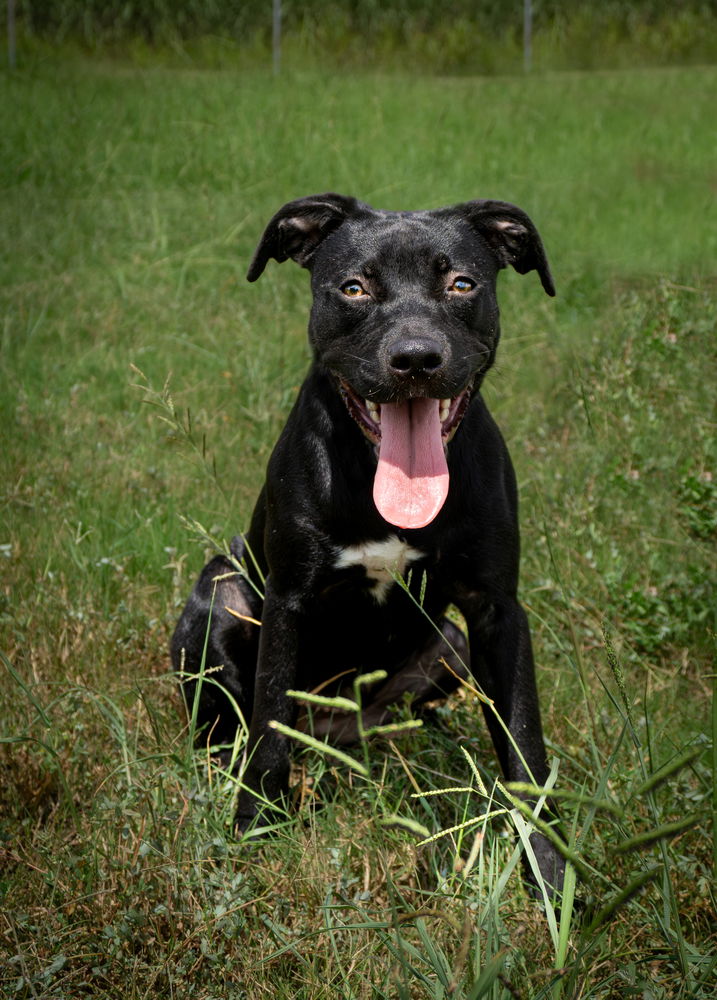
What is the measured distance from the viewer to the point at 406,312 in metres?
2.93

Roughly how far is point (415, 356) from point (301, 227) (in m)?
0.81

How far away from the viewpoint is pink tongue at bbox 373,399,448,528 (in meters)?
2.84

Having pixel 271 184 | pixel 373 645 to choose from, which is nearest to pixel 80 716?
pixel 373 645

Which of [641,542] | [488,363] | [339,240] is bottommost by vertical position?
[641,542]

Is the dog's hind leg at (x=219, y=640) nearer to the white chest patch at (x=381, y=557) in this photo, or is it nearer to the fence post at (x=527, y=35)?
the white chest patch at (x=381, y=557)

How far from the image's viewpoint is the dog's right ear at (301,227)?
3.19 m

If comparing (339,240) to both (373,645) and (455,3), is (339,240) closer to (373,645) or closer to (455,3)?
(373,645)

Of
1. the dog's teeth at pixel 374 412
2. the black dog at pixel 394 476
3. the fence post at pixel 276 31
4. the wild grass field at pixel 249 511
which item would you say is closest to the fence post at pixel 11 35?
the wild grass field at pixel 249 511

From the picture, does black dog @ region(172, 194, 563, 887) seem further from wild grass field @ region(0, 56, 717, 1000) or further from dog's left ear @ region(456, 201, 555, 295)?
wild grass field @ region(0, 56, 717, 1000)

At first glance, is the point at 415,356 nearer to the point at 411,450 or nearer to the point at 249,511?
the point at 411,450

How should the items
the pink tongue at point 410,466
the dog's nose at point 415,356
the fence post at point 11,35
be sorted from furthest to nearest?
the fence post at point 11,35
the pink tongue at point 410,466
the dog's nose at point 415,356

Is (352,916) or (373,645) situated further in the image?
(373,645)

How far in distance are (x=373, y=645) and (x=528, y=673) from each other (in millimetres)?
516

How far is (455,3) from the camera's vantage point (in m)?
15.3
